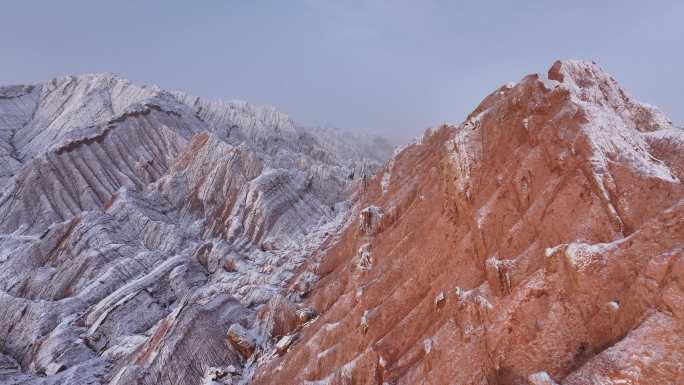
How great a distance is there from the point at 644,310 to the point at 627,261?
1.74 m

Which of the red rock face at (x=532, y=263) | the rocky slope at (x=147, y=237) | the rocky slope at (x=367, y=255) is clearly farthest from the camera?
the rocky slope at (x=147, y=237)

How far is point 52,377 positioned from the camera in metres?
31.0

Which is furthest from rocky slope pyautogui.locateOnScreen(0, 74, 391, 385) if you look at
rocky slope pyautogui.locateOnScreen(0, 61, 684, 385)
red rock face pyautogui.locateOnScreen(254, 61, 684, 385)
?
red rock face pyautogui.locateOnScreen(254, 61, 684, 385)

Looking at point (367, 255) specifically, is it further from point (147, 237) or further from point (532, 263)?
point (147, 237)

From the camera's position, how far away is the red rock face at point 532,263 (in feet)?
42.2

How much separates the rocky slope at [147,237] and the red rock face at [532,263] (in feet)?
30.0

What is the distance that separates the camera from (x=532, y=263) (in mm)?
16562

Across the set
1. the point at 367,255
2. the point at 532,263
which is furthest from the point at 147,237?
the point at 532,263

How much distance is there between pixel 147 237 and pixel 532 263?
3950cm

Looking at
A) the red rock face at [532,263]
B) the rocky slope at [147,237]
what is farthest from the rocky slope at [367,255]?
the rocky slope at [147,237]

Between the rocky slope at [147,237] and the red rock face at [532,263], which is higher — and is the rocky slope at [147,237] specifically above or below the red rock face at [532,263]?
above

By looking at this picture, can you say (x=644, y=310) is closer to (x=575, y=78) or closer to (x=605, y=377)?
(x=605, y=377)

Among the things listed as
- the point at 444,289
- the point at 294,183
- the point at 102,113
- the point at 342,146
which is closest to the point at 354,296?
the point at 444,289

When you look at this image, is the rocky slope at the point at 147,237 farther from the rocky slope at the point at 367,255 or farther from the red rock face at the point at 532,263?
the red rock face at the point at 532,263
